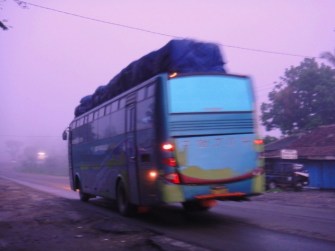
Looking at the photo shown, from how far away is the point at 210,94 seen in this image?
10.4 metres

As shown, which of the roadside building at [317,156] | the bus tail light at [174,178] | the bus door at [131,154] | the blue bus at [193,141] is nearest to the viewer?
the bus tail light at [174,178]

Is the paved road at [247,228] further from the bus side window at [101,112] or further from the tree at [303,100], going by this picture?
the tree at [303,100]

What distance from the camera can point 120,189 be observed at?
41.9ft

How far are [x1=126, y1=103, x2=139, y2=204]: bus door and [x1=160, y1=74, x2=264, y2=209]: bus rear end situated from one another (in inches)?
66.5

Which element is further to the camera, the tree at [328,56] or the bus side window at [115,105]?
the tree at [328,56]

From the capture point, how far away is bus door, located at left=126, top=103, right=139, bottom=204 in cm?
1136

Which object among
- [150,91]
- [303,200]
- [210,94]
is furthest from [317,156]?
[150,91]

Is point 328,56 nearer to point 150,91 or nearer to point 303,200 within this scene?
point 303,200

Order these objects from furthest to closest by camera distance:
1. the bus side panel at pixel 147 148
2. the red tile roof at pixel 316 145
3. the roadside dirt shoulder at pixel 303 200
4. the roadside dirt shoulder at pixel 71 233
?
1. the red tile roof at pixel 316 145
2. the roadside dirt shoulder at pixel 303 200
3. the bus side panel at pixel 147 148
4. the roadside dirt shoulder at pixel 71 233

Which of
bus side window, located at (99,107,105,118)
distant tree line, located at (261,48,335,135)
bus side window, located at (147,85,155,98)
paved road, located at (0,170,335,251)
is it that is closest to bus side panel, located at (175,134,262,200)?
paved road, located at (0,170,335,251)

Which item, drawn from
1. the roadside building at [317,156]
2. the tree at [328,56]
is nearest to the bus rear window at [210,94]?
the roadside building at [317,156]

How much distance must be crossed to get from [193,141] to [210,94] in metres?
1.21

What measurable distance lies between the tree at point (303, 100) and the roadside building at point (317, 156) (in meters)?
8.89

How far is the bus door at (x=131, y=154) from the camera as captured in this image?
37.3 ft
